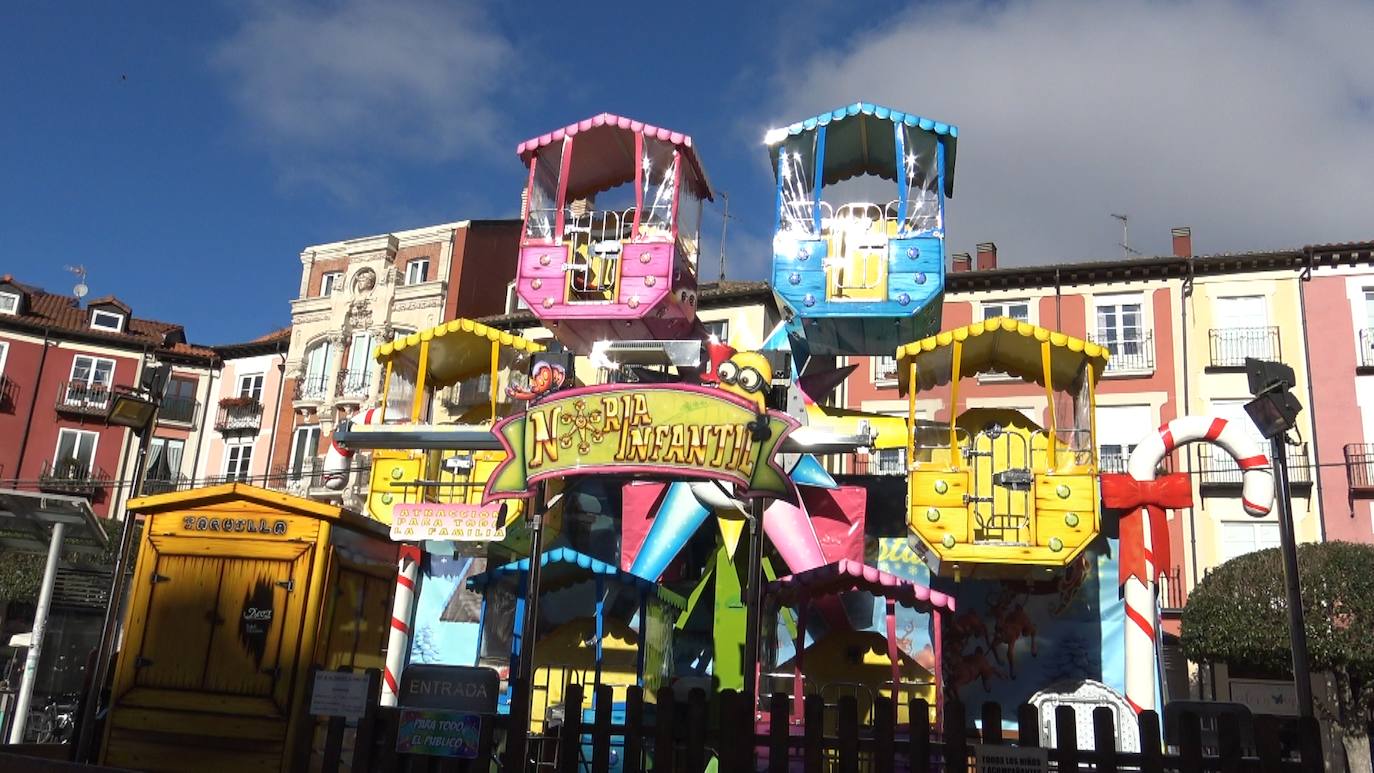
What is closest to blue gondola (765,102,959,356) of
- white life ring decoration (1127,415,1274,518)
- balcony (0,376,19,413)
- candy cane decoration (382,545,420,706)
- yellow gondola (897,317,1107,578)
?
yellow gondola (897,317,1107,578)

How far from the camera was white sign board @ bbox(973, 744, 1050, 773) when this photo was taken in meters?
7.73

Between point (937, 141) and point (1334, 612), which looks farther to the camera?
point (1334, 612)

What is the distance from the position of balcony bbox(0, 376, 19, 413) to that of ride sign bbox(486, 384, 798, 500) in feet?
127

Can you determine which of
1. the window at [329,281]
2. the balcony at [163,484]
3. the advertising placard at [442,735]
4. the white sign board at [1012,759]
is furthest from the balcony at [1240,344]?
the balcony at [163,484]

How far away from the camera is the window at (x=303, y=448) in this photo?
4094 centimetres

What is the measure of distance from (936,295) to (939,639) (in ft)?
16.6

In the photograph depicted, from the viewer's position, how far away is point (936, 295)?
685 inches

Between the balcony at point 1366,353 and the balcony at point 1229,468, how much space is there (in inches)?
107

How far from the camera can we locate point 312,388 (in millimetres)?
41781

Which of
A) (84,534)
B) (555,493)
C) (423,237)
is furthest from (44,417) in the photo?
(555,493)

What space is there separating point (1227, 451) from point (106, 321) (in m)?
44.3

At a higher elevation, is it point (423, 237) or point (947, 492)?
point (423, 237)

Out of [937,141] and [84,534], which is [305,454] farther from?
[937,141]

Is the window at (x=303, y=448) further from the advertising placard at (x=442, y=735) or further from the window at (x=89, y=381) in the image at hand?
the advertising placard at (x=442, y=735)
